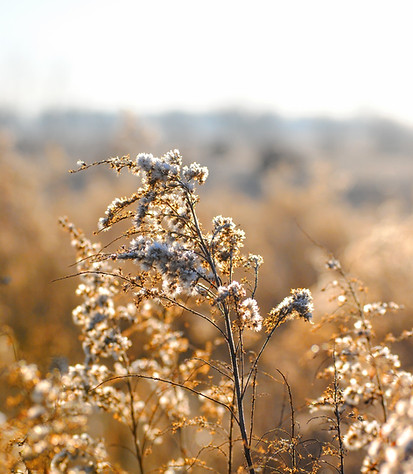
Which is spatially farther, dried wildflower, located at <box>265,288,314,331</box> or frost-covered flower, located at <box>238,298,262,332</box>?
dried wildflower, located at <box>265,288,314,331</box>

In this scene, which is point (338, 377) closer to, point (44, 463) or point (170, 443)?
point (44, 463)

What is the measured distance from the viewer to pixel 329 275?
473 inches

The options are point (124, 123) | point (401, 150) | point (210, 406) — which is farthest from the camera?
point (401, 150)

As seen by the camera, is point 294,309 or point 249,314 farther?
point 294,309

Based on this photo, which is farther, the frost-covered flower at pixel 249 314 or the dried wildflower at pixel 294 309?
the dried wildflower at pixel 294 309

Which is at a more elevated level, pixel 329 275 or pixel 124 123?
pixel 124 123

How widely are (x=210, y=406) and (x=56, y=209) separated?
13.6 metres

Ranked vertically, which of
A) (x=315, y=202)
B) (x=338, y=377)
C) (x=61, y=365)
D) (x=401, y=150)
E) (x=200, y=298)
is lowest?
(x=338, y=377)

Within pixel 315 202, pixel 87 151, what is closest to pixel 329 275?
pixel 315 202

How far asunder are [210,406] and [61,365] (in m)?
1.75

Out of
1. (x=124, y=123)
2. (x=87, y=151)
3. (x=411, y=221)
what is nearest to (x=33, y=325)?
(x=411, y=221)

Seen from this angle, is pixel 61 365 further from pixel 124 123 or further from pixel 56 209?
pixel 124 123

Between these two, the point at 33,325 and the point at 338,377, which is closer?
the point at 338,377

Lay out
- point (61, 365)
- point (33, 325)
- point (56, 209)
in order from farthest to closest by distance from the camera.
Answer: point (56, 209)
point (33, 325)
point (61, 365)
